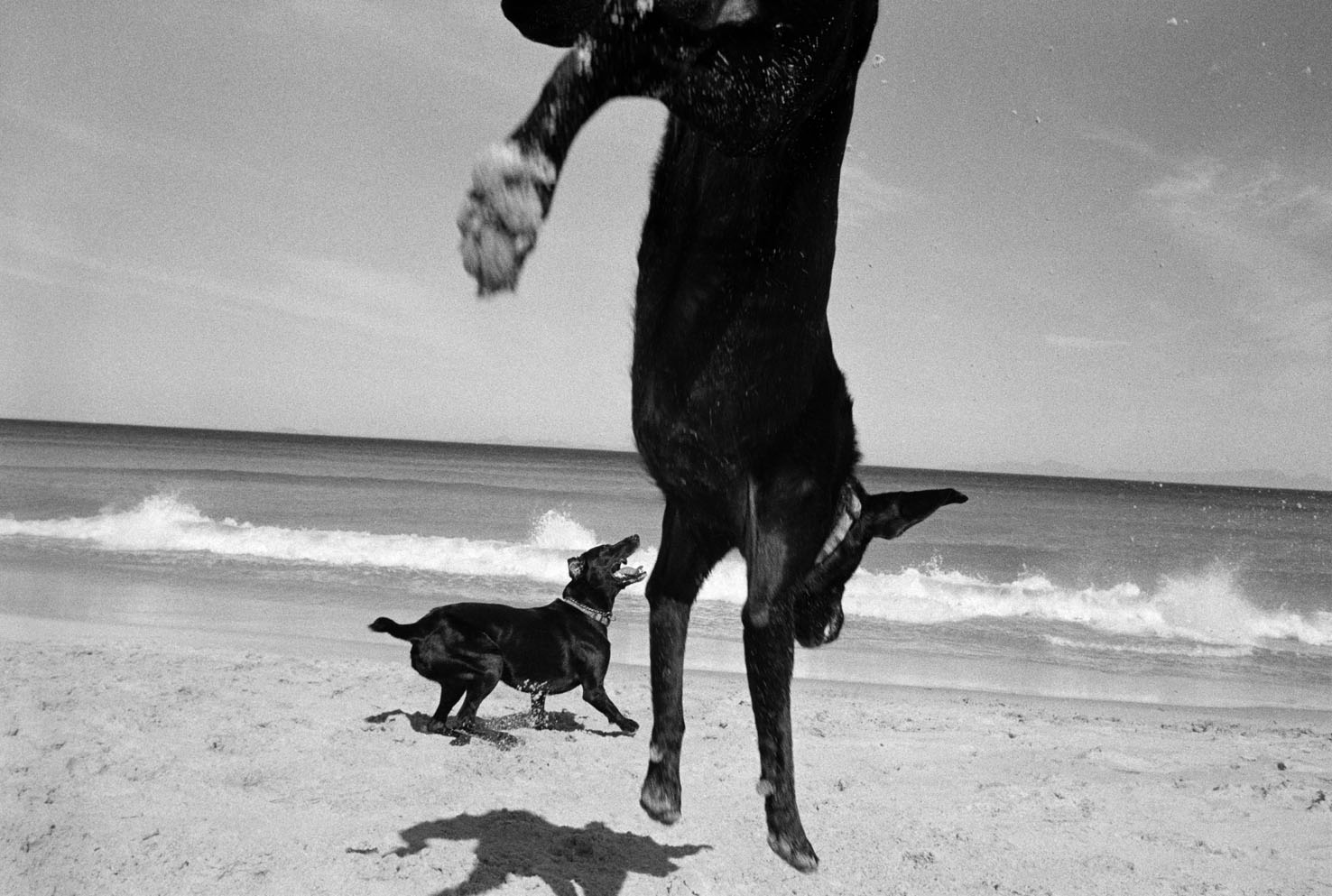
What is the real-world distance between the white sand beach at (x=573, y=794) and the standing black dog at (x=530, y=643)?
0.28m

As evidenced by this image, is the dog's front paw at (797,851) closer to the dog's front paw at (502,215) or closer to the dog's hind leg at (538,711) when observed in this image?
the dog's front paw at (502,215)

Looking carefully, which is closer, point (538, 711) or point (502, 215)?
point (502, 215)

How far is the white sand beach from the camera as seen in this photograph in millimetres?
3924

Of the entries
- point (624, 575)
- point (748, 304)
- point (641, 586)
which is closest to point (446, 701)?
point (624, 575)

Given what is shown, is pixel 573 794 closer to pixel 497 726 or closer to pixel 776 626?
pixel 497 726

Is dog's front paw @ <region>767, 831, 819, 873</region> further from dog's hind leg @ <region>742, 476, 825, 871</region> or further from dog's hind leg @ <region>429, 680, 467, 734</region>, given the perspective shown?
dog's hind leg @ <region>429, 680, 467, 734</region>

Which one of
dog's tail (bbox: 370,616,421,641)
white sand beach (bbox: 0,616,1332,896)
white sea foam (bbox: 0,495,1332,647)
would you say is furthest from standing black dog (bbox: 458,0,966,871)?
white sea foam (bbox: 0,495,1332,647)

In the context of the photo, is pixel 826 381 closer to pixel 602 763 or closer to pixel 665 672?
pixel 665 672

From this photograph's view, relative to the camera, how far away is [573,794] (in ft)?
16.9

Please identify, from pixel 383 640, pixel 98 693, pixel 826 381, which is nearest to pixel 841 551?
A: pixel 826 381

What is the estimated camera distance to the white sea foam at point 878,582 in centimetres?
1445

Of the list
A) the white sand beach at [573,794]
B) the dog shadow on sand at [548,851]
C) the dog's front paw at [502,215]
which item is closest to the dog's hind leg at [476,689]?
the white sand beach at [573,794]

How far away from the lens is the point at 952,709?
26.0 ft

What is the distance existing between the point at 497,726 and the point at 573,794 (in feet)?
5.30
